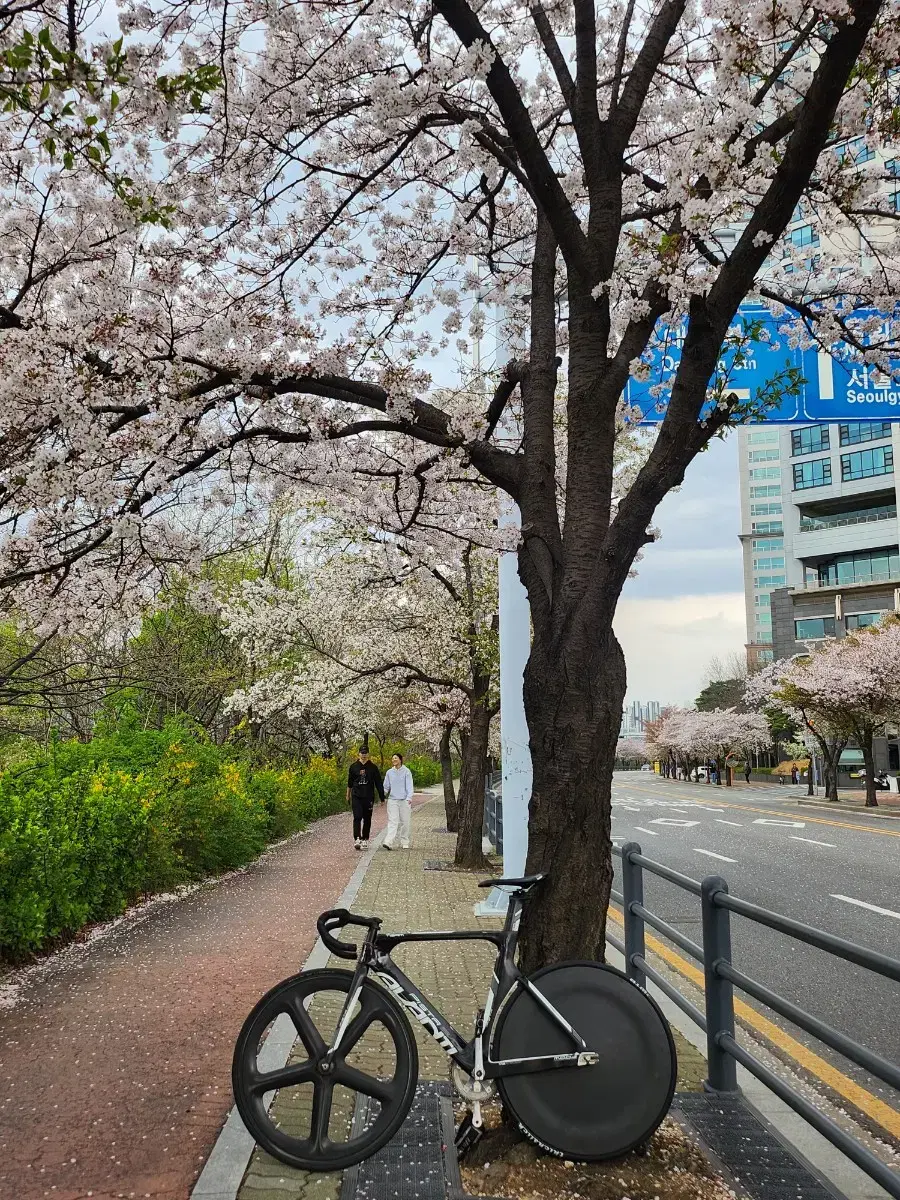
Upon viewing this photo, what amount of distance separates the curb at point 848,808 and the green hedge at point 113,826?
19.9m

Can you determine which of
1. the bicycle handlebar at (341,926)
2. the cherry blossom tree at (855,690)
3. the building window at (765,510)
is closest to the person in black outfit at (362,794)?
the bicycle handlebar at (341,926)

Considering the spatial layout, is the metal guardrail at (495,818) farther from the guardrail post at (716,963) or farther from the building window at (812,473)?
the building window at (812,473)

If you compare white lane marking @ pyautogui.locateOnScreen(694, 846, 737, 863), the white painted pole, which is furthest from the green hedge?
white lane marking @ pyautogui.locateOnScreen(694, 846, 737, 863)

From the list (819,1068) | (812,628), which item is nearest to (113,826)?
(819,1068)

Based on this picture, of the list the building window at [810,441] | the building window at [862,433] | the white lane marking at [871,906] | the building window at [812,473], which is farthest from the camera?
the building window at [810,441]

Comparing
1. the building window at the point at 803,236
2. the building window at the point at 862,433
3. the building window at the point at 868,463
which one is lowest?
the building window at the point at 803,236

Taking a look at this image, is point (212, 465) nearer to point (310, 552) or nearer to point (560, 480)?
point (560, 480)

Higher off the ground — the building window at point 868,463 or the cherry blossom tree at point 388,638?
the building window at point 868,463

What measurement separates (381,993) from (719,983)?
66.3 inches

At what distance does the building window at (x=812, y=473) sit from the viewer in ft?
241

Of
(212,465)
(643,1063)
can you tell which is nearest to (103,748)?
(212,465)

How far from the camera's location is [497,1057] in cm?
369

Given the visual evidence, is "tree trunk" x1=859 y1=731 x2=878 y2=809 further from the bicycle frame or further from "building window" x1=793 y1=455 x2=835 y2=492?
"building window" x1=793 y1=455 x2=835 y2=492

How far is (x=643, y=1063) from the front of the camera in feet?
12.2
